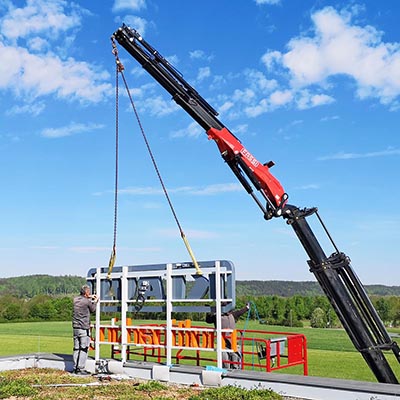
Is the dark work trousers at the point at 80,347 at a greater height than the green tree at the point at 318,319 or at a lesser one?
greater

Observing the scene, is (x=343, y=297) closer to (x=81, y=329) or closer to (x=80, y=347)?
(x=81, y=329)

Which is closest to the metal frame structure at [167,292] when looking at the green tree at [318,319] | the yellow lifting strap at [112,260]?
the yellow lifting strap at [112,260]

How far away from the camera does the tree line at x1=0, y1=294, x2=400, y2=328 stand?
4428 centimetres

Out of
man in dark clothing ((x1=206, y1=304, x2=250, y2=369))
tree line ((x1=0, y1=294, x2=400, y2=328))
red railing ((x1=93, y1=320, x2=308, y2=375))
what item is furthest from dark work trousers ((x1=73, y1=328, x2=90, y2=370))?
tree line ((x1=0, y1=294, x2=400, y2=328))

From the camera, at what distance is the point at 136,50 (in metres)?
11.5

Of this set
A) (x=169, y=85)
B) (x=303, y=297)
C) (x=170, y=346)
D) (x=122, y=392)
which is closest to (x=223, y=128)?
(x=169, y=85)

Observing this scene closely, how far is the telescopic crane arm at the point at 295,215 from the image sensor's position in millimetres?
9594

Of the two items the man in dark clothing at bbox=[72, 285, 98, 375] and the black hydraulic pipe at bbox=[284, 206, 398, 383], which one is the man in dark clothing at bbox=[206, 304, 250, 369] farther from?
the man in dark clothing at bbox=[72, 285, 98, 375]

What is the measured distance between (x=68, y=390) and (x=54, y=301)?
43.9 meters

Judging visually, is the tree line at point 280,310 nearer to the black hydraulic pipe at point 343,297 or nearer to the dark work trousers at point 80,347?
the dark work trousers at point 80,347

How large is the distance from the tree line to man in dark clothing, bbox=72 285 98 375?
94.0 feet

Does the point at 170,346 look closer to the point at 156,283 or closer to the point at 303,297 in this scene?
the point at 156,283

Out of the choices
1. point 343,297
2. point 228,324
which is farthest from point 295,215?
point 228,324

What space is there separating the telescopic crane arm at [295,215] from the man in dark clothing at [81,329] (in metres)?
4.83
